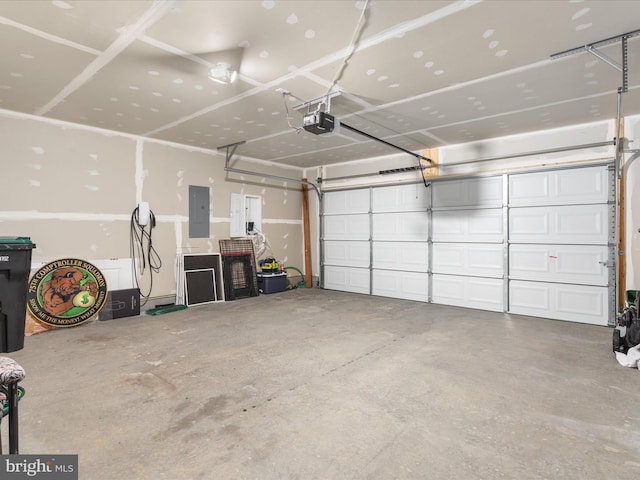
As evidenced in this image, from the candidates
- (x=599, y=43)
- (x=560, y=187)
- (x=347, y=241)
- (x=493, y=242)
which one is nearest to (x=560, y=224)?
(x=560, y=187)

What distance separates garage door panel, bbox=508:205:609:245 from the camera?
4.61m

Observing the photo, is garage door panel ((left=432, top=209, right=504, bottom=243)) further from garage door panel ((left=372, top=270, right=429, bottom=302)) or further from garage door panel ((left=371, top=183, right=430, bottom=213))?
garage door panel ((left=372, top=270, right=429, bottom=302))

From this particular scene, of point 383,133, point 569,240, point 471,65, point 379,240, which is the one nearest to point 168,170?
point 383,133

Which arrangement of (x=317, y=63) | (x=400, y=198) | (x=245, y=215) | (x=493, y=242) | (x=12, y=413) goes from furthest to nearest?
(x=245, y=215) < (x=400, y=198) < (x=493, y=242) < (x=317, y=63) < (x=12, y=413)

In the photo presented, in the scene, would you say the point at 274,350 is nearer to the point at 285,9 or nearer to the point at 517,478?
the point at 517,478

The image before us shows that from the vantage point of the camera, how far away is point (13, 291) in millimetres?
3508

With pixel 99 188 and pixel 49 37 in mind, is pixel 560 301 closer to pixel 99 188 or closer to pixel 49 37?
pixel 49 37

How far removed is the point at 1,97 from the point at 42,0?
2359mm

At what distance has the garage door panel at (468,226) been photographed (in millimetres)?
5426

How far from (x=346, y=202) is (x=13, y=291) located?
547 centimetres

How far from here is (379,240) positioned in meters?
6.80

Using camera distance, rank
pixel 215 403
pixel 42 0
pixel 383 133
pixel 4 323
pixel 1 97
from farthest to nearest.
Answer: pixel 383 133
pixel 1 97
pixel 4 323
pixel 215 403
pixel 42 0

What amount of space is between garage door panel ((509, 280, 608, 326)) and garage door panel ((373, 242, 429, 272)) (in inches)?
57.9

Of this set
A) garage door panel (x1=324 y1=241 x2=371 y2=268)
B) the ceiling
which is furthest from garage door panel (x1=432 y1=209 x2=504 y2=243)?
garage door panel (x1=324 y1=241 x2=371 y2=268)
